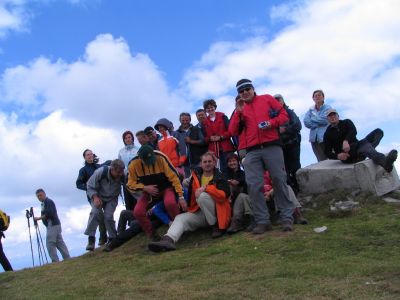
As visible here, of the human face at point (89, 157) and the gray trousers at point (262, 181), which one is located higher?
the human face at point (89, 157)

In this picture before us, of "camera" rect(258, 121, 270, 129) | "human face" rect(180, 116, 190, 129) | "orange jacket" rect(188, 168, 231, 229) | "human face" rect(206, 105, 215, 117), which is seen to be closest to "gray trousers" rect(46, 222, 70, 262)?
"human face" rect(180, 116, 190, 129)

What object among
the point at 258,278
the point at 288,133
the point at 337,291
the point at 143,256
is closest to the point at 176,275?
the point at 258,278

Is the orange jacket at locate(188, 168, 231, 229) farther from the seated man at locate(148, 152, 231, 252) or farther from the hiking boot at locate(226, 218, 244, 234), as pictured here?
the hiking boot at locate(226, 218, 244, 234)

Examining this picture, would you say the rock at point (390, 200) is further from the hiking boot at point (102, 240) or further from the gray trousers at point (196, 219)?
the hiking boot at point (102, 240)

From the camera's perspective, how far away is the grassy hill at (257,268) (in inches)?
239

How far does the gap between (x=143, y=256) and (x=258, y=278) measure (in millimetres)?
3459

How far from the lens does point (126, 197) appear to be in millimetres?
12328

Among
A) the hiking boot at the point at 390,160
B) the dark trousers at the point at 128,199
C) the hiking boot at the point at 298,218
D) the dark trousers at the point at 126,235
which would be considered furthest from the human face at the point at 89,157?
the hiking boot at the point at 390,160

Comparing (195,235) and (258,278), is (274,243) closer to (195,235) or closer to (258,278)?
(258,278)

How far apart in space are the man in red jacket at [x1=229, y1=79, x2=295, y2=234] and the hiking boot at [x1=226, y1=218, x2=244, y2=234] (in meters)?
0.57

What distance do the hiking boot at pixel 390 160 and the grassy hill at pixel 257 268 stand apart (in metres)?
0.58

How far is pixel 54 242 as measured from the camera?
14.2 meters

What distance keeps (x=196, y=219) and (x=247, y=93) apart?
9.29ft

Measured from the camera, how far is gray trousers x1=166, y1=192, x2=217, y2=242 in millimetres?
Result: 9766
